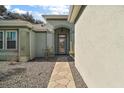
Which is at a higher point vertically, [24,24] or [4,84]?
[24,24]

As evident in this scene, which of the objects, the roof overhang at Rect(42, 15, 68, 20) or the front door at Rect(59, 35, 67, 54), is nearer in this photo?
the roof overhang at Rect(42, 15, 68, 20)

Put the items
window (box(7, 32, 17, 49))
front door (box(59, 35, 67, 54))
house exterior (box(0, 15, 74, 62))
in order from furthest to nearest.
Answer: front door (box(59, 35, 67, 54)) → window (box(7, 32, 17, 49)) → house exterior (box(0, 15, 74, 62))

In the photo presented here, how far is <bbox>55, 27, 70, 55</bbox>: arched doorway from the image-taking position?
21031 mm

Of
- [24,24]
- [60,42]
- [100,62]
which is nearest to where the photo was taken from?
[100,62]

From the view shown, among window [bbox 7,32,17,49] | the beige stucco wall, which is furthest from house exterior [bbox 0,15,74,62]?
the beige stucco wall

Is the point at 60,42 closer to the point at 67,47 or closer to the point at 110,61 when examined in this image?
the point at 67,47

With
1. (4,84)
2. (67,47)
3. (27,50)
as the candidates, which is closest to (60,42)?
(67,47)

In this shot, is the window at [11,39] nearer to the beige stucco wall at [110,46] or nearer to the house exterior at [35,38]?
the house exterior at [35,38]

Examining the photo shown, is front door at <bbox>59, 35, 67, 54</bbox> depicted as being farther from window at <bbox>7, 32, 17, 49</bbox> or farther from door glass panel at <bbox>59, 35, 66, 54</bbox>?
window at <bbox>7, 32, 17, 49</bbox>

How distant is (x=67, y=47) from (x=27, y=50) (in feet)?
21.4

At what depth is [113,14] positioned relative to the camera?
3.39 m

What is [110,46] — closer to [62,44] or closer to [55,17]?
[55,17]

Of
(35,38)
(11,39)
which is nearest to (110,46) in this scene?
(11,39)

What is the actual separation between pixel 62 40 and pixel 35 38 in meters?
3.86
